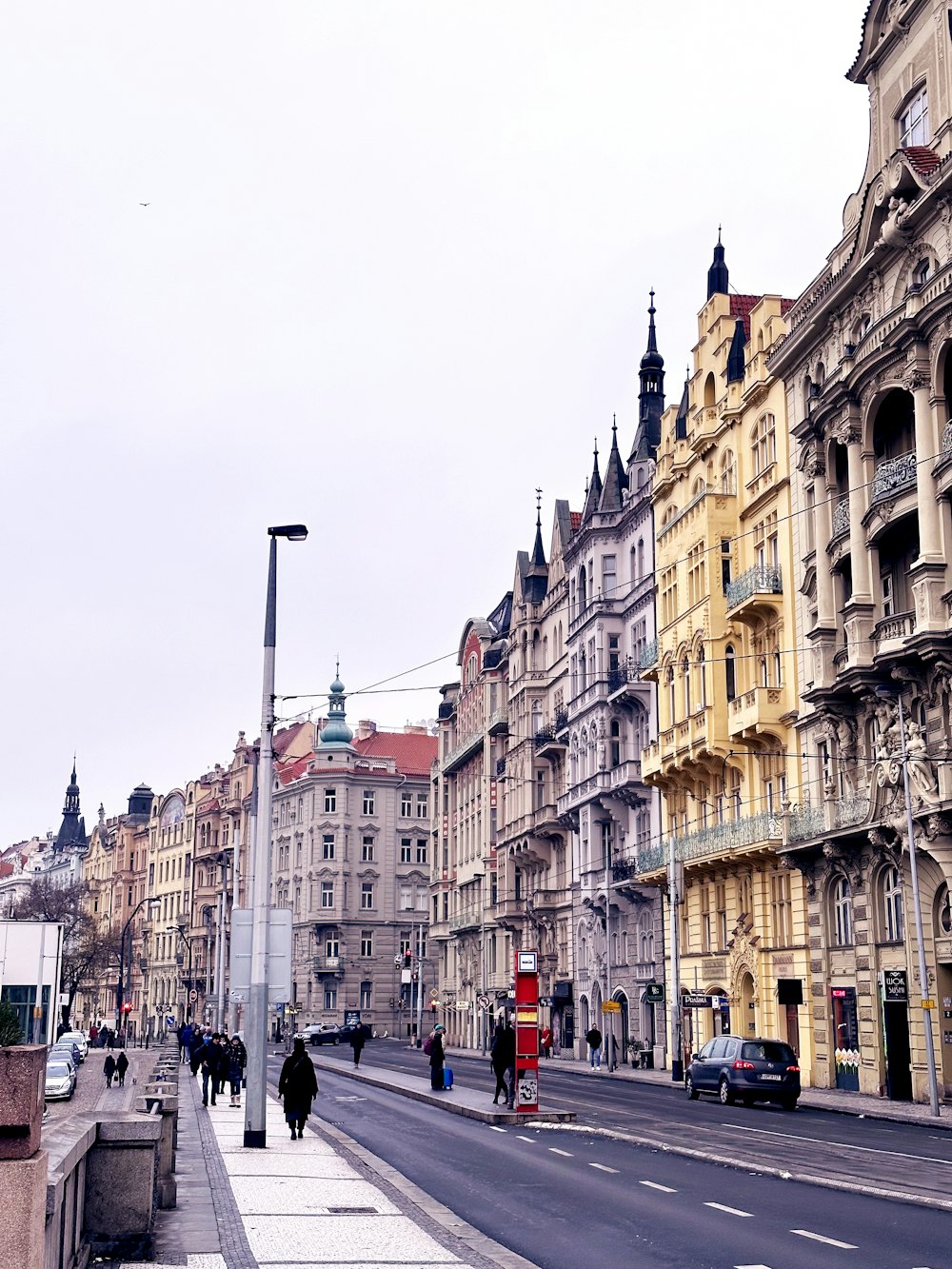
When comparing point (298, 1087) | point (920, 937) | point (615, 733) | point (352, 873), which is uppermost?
point (615, 733)

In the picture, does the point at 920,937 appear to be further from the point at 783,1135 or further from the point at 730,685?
the point at 730,685

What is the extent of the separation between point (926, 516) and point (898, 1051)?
43.0 ft

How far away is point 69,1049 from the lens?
61031 millimetres

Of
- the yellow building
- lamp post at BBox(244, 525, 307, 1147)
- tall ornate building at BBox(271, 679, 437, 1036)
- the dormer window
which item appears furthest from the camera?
tall ornate building at BBox(271, 679, 437, 1036)

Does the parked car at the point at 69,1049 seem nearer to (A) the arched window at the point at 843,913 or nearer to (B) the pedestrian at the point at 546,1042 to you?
(B) the pedestrian at the point at 546,1042

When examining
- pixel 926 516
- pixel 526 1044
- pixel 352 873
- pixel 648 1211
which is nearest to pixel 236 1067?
pixel 526 1044

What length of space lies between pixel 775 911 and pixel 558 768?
28612mm

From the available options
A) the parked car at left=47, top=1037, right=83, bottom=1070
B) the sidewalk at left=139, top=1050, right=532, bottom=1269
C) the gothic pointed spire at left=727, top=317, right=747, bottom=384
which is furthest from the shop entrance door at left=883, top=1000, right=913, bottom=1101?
the parked car at left=47, top=1037, right=83, bottom=1070

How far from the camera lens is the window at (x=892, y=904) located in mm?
40344

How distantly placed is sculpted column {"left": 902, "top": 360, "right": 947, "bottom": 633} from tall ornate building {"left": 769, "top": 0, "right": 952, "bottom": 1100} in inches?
1.8

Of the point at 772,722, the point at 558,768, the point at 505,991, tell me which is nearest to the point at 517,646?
the point at 558,768

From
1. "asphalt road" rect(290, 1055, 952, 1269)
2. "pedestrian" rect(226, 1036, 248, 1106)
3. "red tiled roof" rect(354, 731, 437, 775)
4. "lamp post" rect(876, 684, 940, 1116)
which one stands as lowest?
"asphalt road" rect(290, 1055, 952, 1269)

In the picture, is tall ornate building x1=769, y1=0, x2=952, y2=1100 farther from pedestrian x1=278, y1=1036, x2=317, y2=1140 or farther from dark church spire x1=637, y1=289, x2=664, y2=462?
dark church spire x1=637, y1=289, x2=664, y2=462

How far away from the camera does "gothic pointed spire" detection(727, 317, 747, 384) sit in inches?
2175
